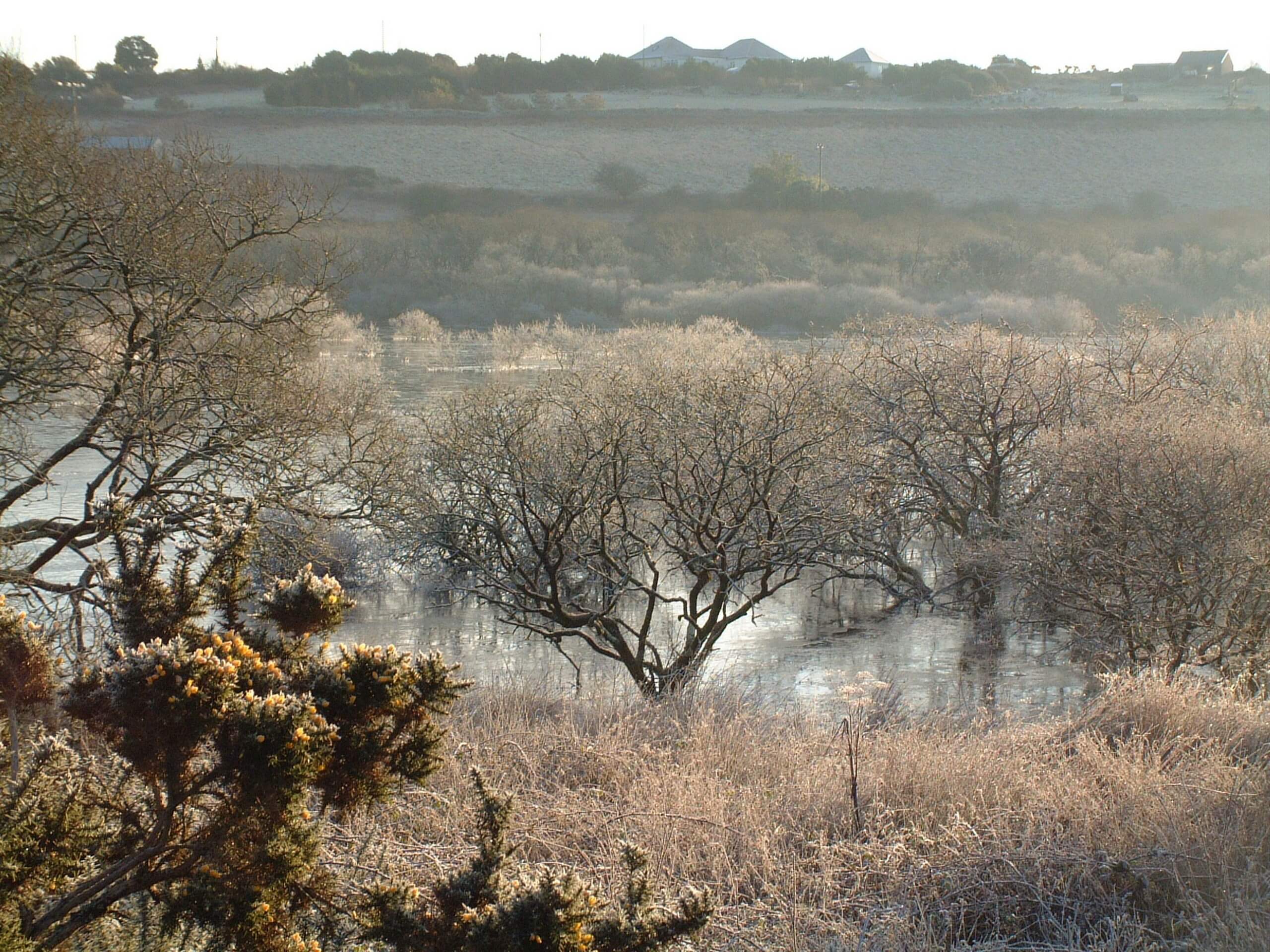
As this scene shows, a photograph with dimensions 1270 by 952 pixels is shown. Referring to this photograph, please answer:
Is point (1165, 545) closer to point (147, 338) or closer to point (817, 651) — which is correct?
point (817, 651)

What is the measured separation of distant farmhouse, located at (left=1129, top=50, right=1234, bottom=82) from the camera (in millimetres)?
92938

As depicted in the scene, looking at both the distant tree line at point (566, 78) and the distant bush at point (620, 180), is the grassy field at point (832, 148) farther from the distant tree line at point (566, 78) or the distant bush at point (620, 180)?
the distant tree line at point (566, 78)

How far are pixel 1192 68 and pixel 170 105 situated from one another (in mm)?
78898

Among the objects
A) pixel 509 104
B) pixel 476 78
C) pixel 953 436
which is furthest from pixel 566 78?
pixel 953 436

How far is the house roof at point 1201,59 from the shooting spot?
309ft

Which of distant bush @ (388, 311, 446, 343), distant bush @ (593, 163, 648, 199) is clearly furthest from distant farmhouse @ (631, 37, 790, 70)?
distant bush @ (388, 311, 446, 343)

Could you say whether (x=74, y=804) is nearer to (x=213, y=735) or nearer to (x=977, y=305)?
(x=213, y=735)

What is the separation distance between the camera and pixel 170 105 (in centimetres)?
7088

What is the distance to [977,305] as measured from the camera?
52.4 m

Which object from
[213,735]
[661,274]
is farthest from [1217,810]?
[661,274]

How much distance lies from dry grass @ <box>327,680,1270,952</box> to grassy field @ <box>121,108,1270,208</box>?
63.4 meters

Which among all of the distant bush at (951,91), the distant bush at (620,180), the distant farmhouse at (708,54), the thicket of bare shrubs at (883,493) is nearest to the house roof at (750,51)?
the distant farmhouse at (708,54)

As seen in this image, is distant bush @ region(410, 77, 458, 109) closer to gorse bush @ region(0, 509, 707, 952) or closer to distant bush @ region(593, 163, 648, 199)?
distant bush @ region(593, 163, 648, 199)

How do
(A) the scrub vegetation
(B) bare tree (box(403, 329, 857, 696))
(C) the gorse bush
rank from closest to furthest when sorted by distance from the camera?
(C) the gorse bush → (A) the scrub vegetation → (B) bare tree (box(403, 329, 857, 696))
